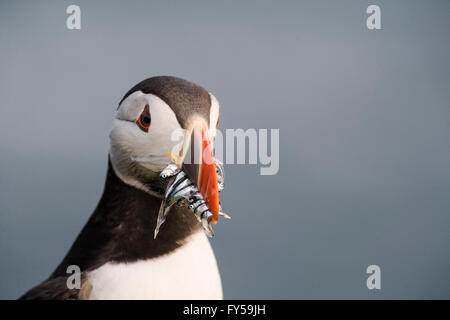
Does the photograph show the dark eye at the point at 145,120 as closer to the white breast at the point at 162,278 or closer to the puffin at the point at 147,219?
the puffin at the point at 147,219

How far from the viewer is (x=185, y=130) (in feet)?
6.33

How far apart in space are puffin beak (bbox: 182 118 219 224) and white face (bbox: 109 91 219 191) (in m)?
0.05

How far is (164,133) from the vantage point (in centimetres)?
196

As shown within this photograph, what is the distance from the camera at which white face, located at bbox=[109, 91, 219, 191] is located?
196 centimetres

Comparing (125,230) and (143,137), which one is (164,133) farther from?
(125,230)

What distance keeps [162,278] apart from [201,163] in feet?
1.72

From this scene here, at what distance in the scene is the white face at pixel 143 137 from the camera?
1.96 metres

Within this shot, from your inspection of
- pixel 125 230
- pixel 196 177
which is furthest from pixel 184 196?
pixel 125 230

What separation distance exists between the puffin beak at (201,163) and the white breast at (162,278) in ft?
1.27

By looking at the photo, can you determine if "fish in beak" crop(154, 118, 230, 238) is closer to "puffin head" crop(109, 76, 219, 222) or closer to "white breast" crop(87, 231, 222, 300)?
"puffin head" crop(109, 76, 219, 222)

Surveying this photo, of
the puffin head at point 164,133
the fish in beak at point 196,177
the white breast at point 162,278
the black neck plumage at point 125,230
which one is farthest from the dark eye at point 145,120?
the white breast at point 162,278
